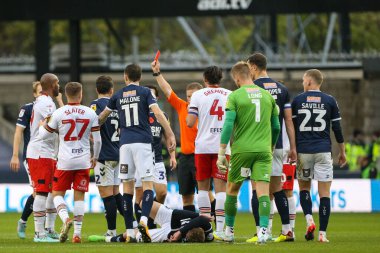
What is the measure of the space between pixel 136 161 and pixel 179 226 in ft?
3.65

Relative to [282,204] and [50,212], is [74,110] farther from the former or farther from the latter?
[282,204]

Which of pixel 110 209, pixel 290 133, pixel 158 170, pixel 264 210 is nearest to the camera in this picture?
pixel 264 210

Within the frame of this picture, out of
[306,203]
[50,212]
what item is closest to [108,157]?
[50,212]

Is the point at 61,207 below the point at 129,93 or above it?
below

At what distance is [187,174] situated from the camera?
62.6 ft

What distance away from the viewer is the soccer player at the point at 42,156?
17094 millimetres

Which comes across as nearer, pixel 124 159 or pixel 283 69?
pixel 124 159

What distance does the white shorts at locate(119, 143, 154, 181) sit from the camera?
16.6m

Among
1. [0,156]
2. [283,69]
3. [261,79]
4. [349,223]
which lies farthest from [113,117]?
[0,156]

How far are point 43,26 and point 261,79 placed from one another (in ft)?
53.7

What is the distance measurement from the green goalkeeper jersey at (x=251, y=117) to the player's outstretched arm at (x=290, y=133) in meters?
0.84

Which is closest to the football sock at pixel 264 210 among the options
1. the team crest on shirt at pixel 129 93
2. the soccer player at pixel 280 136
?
the soccer player at pixel 280 136

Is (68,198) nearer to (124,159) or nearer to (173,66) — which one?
(124,159)

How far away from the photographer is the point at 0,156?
1750 inches
